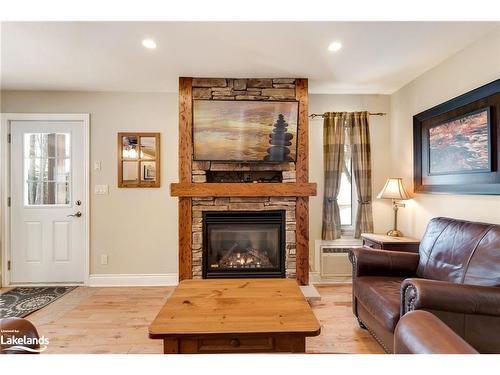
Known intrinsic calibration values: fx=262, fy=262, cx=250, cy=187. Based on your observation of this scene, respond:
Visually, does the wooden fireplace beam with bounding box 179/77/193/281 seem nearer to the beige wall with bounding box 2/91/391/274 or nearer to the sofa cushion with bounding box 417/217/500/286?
the beige wall with bounding box 2/91/391/274

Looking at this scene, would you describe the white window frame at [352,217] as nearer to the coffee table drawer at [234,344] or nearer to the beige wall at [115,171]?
the beige wall at [115,171]

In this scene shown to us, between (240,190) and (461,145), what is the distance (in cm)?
205

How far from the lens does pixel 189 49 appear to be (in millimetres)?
2305

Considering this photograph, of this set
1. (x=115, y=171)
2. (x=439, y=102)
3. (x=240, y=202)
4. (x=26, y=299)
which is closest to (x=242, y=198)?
(x=240, y=202)

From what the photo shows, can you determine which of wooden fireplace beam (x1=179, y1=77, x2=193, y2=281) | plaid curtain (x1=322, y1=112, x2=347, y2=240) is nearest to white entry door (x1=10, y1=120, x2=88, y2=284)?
wooden fireplace beam (x1=179, y1=77, x2=193, y2=281)

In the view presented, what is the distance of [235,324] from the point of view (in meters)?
1.40

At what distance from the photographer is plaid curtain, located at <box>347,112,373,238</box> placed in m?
3.31

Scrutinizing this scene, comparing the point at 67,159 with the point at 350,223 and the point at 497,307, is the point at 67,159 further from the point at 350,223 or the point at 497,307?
the point at 497,307

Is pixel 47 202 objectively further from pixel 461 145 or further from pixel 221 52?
pixel 461 145

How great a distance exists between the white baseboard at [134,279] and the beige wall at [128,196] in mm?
51

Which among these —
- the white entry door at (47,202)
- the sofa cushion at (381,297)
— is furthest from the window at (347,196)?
the white entry door at (47,202)

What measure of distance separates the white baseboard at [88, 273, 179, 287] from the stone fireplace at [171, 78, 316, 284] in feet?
2.10
